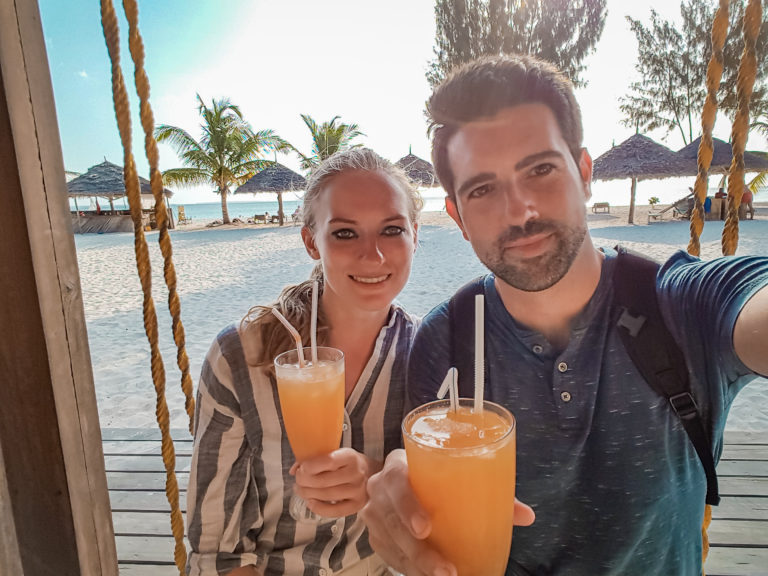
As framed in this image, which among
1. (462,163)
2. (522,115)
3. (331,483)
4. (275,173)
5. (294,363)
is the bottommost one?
(331,483)

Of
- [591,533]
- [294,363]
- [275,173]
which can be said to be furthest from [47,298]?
[275,173]

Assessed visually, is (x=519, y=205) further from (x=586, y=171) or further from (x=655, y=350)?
(x=655, y=350)

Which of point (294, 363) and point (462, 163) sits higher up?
point (462, 163)

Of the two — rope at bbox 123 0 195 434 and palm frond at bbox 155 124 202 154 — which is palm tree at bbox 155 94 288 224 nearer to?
palm frond at bbox 155 124 202 154

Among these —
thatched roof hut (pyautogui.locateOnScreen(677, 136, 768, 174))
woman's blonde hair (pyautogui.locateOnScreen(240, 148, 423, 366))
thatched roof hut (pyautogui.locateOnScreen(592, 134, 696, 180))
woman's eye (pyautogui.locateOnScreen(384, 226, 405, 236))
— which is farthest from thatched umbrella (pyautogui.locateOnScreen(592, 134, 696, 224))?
woman's eye (pyautogui.locateOnScreen(384, 226, 405, 236))

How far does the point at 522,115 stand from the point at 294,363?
899 millimetres

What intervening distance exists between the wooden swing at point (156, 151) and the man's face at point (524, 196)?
0.94 ft

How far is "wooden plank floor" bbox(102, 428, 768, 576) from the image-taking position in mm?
1956

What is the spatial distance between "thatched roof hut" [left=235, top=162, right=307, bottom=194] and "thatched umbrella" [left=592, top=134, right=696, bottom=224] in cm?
1158

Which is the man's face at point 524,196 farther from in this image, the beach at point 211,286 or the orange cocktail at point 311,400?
the beach at point 211,286

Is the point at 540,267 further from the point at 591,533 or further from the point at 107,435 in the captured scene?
the point at 107,435

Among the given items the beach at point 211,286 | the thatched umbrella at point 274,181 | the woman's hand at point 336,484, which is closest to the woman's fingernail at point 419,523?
the woman's hand at point 336,484

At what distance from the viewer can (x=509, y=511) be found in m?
0.81

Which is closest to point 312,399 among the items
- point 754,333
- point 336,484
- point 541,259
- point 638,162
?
point 336,484
